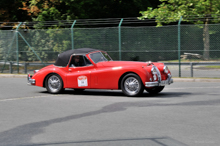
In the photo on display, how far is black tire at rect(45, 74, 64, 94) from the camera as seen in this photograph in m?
14.3

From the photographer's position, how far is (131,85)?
13.1 meters

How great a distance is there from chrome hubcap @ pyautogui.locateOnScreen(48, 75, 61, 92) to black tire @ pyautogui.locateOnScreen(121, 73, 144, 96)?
8.08 feet

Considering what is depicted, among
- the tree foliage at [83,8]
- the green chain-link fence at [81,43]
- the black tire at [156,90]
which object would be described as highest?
the tree foliage at [83,8]

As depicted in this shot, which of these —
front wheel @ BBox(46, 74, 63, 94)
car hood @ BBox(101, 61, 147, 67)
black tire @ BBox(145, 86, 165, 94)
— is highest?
car hood @ BBox(101, 61, 147, 67)

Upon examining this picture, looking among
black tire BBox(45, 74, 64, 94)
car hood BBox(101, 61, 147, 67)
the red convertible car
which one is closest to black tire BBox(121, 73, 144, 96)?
the red convertible car

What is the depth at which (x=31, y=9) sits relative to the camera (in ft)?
105

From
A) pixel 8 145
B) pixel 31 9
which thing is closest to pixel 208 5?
pixel 31 9

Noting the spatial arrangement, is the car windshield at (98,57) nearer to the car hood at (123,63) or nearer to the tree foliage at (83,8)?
the car hood at (123,63)

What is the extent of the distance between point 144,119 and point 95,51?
228 inches

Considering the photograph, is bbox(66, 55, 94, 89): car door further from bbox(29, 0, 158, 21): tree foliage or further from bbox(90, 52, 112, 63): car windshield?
bbox(29, 0, 158, 21): tree foliage

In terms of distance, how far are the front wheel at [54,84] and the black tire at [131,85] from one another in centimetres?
236

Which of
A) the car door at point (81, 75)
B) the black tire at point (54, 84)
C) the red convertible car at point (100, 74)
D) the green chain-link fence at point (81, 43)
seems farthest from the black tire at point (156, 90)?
the green chain-link fence at point (81, 43)

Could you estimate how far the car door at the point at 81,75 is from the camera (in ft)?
45.1

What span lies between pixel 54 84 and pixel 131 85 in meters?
2.91
